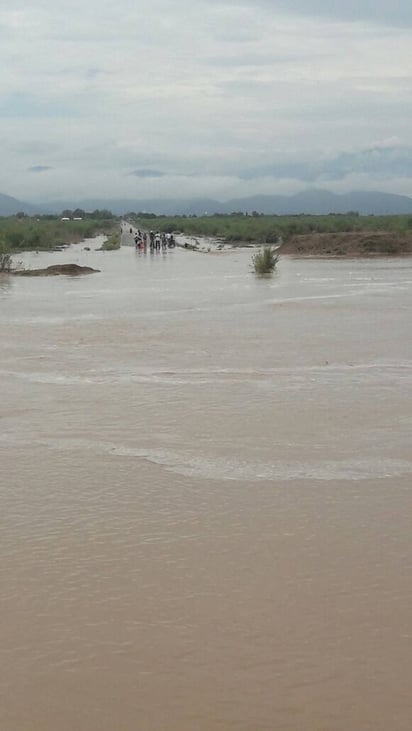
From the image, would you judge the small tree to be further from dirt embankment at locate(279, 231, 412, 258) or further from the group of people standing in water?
the group of people standing in water

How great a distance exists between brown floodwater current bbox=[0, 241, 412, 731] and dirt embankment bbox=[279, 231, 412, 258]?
35021 mm

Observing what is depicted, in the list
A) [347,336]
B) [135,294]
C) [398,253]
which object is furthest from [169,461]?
[398,253]

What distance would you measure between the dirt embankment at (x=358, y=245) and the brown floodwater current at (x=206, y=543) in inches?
1379

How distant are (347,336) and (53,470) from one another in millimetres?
10184

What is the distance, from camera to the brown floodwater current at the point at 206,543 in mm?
4512

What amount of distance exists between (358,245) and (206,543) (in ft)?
145

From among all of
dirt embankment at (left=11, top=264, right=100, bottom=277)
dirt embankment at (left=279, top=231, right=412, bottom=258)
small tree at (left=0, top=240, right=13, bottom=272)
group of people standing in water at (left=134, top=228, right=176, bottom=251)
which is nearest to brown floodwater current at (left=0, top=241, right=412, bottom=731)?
dirt embankment at (left=11, top=264, right=100, bottom=277)

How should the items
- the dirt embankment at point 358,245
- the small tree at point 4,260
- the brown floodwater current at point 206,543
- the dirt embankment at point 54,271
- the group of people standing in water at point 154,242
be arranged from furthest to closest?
the group of people standing in water at point 154,242
the dirt embankment at point 358,245
the small tree at point 4,260
the dirt embankment at point 54,271
the brown floodwater current at point 206,543

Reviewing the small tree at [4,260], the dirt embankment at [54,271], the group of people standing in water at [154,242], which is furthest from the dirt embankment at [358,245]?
the small tree at [4,260]

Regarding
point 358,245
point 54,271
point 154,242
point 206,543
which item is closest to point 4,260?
point 54,271

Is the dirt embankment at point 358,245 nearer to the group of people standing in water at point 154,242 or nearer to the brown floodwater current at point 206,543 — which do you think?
the group of people standing in water at point 154,242

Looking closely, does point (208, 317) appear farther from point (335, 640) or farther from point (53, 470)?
point (335, 640)

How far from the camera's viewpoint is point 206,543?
6.38m

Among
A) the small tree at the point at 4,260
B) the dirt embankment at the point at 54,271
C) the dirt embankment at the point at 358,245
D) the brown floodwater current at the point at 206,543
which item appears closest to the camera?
the brown floodwater current at the point at 206,543
